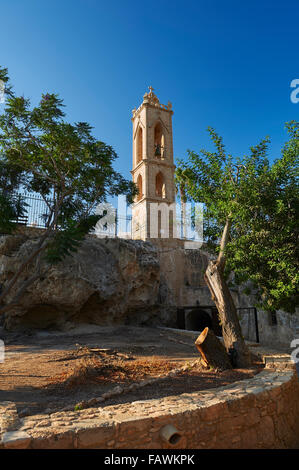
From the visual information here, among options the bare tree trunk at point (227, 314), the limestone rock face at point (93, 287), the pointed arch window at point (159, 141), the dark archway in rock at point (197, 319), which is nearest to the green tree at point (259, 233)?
the bare tree trunk at point (227, 314)

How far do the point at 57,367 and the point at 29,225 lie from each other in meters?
11.9

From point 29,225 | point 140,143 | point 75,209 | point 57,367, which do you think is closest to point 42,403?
point 57,367

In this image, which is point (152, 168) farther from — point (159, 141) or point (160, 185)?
point (159, 141)

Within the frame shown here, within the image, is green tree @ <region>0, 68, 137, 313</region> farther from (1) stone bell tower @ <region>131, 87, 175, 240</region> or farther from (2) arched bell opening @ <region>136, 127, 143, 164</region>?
(2) arched bell opening @ <region>136, 127, 143, 164</region>

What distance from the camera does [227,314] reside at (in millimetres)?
8406

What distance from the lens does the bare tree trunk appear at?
26.2ft

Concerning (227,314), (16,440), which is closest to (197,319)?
(227,314)

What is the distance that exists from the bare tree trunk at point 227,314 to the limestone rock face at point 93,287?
9.14 meters

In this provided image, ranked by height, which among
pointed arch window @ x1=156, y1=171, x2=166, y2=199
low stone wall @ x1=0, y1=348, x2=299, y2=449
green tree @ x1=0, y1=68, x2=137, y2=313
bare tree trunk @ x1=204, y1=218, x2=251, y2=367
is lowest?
low stone wall @ x1=0, y1=348, x2=299, y2=449

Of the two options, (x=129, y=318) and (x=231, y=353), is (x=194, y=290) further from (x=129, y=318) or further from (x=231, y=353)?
(x=231, y=353)

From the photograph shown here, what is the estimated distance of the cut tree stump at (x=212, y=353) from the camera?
747 centimetres

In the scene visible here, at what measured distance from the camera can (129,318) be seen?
61.1 feet

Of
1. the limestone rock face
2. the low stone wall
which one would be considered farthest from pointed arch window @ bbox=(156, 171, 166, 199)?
the low stone wall

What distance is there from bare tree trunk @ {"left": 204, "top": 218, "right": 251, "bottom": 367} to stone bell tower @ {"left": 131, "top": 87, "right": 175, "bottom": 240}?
16.9m
